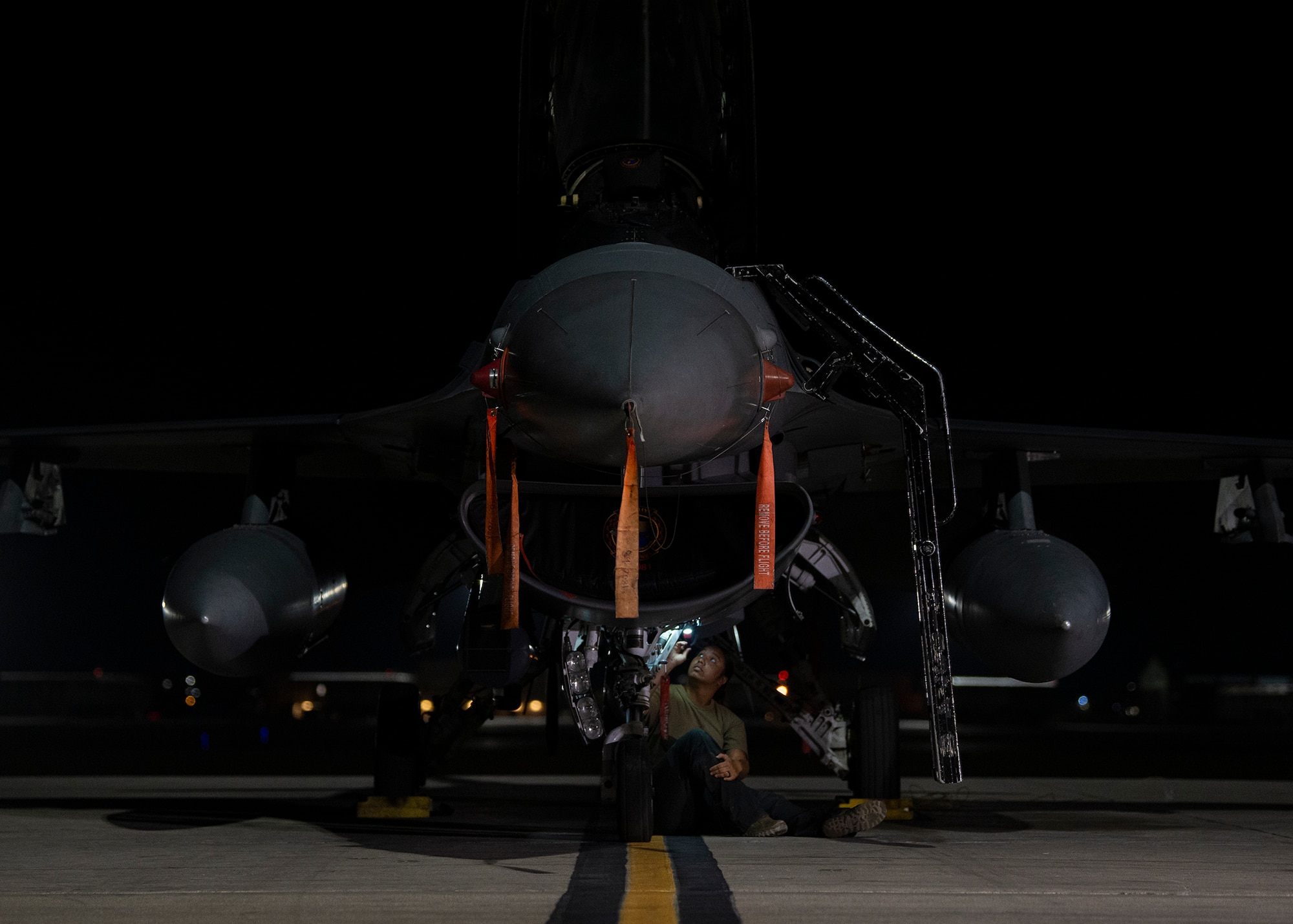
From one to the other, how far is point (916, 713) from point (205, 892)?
4429 centimetres

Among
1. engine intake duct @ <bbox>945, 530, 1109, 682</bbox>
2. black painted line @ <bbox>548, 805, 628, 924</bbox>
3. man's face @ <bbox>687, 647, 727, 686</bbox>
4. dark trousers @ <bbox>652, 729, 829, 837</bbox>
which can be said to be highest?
engine intake duct @ <bbox>945, 530, 1109, 682</bbox>

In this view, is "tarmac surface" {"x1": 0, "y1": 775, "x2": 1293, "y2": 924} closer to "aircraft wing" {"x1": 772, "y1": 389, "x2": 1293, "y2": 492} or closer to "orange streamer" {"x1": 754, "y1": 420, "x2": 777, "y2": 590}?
"orange streamer" {"x1": 754, "y1": 420, "x2": 777, "y2": 590}

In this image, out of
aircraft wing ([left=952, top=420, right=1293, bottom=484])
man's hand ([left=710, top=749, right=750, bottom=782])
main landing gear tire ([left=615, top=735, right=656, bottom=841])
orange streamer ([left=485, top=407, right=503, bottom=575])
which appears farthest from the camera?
aircraft wing ([left=952, top=420, right=1293, bottom=484])

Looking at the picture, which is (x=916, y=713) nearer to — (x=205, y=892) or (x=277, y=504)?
(x=277, y=504)

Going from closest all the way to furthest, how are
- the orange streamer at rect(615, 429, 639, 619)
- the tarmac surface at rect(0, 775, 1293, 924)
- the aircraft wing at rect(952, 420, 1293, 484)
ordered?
1. the tarmac surface at rect(0, 775, 1293, 924)
2. the orange streamer at rect(615, 429, 639, 619)
3. the aircraft wing at rect(952, 420, 1293, 484)

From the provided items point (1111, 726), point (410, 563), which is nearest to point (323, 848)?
point (410, 563)

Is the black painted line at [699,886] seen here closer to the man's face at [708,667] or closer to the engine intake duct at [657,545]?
the man's face at [708,667]

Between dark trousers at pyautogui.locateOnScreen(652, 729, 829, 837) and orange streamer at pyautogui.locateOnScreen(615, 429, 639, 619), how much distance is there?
59.5 inches

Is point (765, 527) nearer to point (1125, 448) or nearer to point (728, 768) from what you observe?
point (728, 768)

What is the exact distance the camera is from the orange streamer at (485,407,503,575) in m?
5.02

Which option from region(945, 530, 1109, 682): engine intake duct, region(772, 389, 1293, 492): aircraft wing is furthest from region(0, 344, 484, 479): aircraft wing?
region(945, 530, 1109, 682): engine intake duct

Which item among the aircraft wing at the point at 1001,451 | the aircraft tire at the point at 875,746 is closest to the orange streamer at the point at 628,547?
the aircraft wing at the point at 1001,451

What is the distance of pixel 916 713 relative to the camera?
45938 mm

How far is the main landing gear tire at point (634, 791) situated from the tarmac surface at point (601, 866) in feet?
0.41
